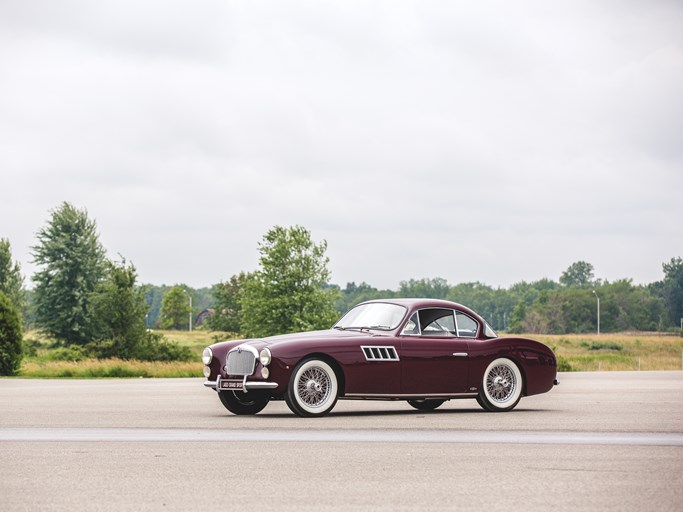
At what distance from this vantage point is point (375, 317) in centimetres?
1596

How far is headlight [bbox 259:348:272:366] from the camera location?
1431cm

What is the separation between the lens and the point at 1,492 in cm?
773

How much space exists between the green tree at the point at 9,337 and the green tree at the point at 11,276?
55.1m

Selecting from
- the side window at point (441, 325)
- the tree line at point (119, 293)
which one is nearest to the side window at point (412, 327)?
the side window at point (441, 325)

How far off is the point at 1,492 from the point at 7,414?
834 cm

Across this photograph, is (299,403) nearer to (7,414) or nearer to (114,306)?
(7,414)

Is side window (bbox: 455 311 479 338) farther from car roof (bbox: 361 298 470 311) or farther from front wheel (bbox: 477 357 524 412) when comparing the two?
front wheel (bbox: 477 357 524 412)

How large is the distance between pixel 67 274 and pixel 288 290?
16.5 meters

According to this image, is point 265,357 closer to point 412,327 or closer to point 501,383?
point 412,327

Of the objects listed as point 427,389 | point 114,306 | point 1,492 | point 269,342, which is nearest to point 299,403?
point 269,342

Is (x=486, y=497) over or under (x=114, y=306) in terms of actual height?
under

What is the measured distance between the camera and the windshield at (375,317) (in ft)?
51.5

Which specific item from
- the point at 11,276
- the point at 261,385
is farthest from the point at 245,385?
the point at 11,276

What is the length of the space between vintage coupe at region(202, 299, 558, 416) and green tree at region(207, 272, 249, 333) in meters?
95.3
